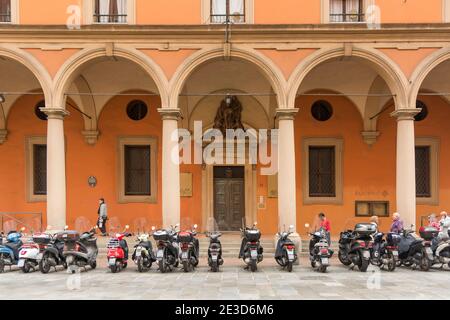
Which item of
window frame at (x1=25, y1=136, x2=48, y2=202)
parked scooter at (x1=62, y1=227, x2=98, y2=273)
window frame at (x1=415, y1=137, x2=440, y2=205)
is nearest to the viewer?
parked scooter at (x1=62, y1=227, x2=98, y2=273)

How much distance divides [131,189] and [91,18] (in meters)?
6.47

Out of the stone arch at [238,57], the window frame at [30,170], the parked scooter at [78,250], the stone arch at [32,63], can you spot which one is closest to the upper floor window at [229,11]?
the stone arch at [238,57]

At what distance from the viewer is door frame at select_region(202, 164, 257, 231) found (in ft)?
51.6

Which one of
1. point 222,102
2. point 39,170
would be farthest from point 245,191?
point 39,170

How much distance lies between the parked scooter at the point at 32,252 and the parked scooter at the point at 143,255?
2.26 meters

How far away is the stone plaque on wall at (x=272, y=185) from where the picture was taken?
1571 cm

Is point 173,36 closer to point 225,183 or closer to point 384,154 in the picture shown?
point 225,183

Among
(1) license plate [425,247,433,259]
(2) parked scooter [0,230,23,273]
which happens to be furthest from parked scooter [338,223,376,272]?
(2) parked scooter [0,230,23,273]

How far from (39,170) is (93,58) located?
236 inches

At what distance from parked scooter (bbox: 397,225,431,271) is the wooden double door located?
669 centimetres

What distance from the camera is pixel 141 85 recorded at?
1540 cm

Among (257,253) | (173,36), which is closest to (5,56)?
(173,36)

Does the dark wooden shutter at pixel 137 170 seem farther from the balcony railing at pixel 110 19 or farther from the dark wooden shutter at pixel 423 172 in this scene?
the dark wooden shutter at pixel 423 172

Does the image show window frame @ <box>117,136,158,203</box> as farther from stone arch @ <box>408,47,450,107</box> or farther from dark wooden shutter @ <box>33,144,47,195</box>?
stone arch @ <box>408,47,450,107</box>
